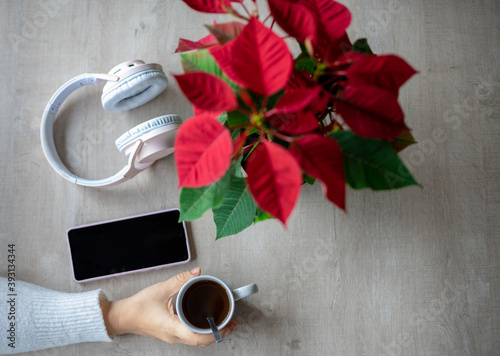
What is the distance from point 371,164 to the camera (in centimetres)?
43

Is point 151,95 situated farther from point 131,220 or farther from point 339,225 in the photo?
point 339,225

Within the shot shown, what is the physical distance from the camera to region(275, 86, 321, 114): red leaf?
0.41m

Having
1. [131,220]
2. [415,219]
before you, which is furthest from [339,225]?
[131,220]

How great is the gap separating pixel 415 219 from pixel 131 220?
0.53 metres

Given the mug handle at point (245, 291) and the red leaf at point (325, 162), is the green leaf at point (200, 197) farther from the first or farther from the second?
the mug handle at point (245, 291)

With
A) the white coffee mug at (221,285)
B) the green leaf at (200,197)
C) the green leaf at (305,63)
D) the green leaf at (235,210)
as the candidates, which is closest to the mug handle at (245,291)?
the white coffee mug at (221,285)

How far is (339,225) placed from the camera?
0.78 meters

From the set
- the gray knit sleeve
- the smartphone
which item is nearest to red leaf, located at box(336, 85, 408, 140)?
the smartphone

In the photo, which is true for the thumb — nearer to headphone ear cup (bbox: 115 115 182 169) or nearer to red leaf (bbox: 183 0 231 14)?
headphone ear cup (bbox: 115 115 182 169)

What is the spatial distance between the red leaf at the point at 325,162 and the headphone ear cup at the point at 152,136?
34cm

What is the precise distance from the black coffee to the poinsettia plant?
1.10 ft

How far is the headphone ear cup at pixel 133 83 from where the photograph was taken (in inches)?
27.5

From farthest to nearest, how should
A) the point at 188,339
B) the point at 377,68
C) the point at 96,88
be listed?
the point at 96,88, the point at 188,339, the point at 377,68

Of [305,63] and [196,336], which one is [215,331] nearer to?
[196,336]
